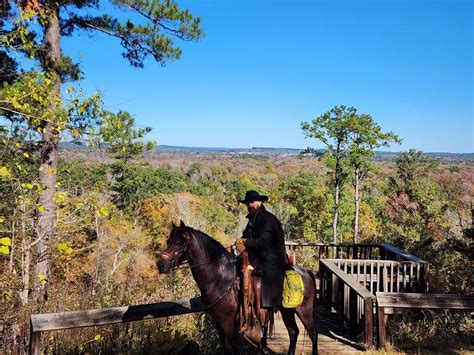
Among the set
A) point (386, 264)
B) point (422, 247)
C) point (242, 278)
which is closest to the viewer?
point (242, 278)

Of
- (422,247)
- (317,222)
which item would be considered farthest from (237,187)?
(422,247)

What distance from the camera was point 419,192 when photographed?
48594mm

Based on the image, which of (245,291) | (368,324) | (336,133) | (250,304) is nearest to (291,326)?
(250,304)

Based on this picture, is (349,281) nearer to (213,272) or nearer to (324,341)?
(324,341)

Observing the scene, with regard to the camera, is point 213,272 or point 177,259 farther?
point 213,272

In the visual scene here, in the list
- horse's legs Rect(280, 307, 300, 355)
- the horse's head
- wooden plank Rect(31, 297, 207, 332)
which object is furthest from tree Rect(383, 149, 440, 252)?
the horse's head

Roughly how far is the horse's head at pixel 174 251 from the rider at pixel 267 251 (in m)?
0.87

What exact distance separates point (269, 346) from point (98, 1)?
10221 millimetres

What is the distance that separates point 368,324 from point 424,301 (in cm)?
96

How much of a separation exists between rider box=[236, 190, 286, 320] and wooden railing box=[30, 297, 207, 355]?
1.07 m

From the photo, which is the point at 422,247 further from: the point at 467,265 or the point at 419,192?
the point at 419,192

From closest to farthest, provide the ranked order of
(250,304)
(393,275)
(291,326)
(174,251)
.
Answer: (174,251) < (250,304) < (291,326) < (393,275)

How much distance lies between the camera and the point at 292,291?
5629 millimetres

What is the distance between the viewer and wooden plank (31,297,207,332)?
4880 millimetres
